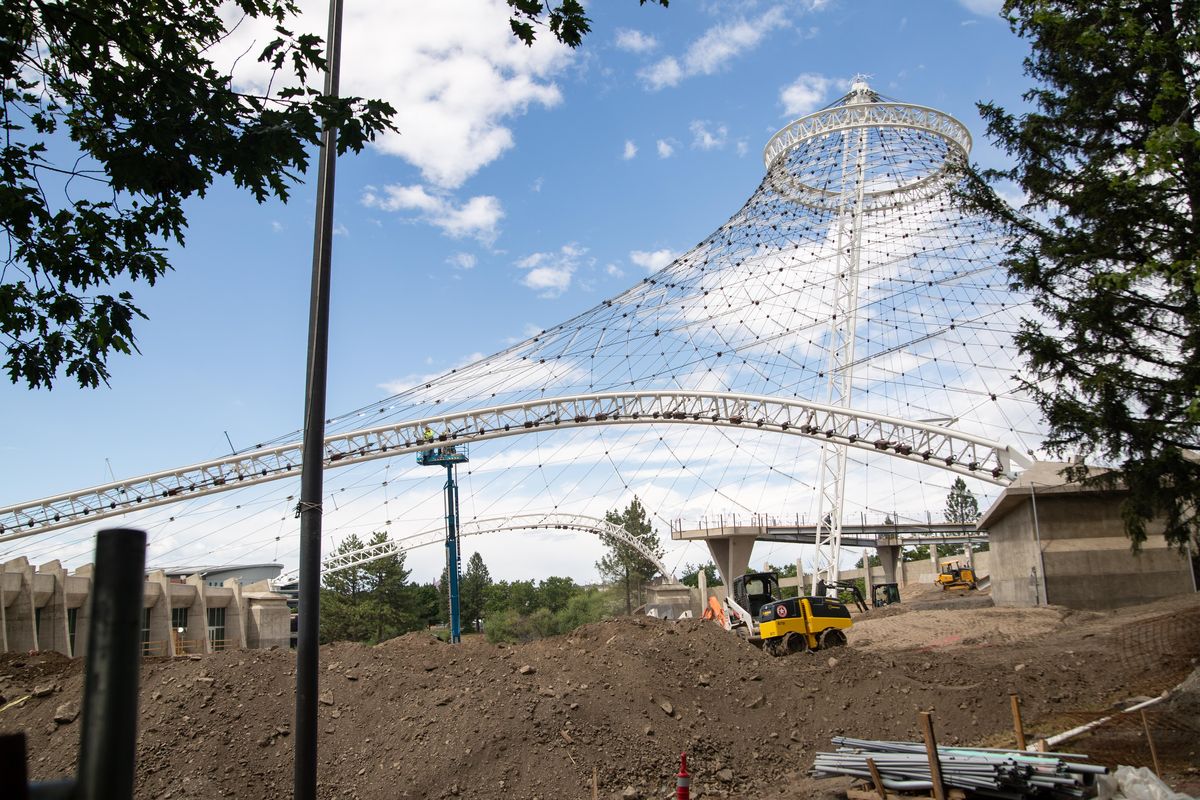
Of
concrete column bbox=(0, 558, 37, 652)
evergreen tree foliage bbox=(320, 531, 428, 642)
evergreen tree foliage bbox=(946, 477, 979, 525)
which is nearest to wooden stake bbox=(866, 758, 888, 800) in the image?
concrete column bbox=(0, 558, 37, 652)

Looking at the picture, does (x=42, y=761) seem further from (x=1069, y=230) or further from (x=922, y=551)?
(x=922, y=551)

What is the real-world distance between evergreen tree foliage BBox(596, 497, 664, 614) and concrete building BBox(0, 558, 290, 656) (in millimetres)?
41784

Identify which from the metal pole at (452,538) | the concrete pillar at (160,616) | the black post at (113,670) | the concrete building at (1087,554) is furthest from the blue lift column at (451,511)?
the black post at (113,670)

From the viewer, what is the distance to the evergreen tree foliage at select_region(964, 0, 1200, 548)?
1464cm

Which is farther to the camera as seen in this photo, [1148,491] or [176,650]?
[176,650]

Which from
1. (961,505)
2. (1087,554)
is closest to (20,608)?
(1087,554)

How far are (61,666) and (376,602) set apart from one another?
183 feet

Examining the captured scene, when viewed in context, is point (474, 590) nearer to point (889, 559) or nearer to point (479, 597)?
point (479, 597)

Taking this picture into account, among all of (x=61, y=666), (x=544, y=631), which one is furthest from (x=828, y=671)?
(x=544, y=631)

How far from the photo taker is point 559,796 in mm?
13430

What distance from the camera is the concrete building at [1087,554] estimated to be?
30.3 meters

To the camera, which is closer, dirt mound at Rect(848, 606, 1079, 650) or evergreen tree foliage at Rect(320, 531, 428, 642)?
dirt mound at Rect(848, 606, 1079, 650)

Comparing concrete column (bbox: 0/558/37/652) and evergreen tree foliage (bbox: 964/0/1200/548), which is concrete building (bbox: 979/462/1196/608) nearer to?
evergreen tree foliage (bbox: 964/0/1200/548)

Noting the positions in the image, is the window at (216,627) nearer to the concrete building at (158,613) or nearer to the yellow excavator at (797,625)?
the concrete building at (158,613)
